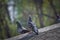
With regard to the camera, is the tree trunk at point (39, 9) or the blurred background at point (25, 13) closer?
the blurred background at point (25, 13)

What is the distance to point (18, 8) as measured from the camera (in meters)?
1.55

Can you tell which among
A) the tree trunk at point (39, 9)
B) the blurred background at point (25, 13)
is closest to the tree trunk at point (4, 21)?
the blurred background at point (25, 13)

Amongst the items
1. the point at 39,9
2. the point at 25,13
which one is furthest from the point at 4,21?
the point at 39,9

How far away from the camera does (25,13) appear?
1.58 meters

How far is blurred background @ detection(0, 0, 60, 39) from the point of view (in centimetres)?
151

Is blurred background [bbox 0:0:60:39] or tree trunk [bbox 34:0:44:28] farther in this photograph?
tree trunk [bbox 34:0:44:28]

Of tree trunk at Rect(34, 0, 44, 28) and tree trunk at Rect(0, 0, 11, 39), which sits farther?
tree trunk at Rect(34, 0, 44, 28)

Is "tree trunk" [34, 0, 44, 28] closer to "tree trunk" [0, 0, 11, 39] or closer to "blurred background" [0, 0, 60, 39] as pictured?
"blurred background" [0, 0, 60, 39]

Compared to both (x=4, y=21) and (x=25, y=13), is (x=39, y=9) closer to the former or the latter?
(x=25, y=13)

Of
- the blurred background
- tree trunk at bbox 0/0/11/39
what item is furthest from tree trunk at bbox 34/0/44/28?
tree trunk at bbox 0/0/11/39

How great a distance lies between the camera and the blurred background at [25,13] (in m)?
1.51

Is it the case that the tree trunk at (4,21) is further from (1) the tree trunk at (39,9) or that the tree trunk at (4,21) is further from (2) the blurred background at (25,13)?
(1) the tree trunk at (39,9)

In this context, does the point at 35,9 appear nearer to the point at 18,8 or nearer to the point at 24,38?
the point at 18,8

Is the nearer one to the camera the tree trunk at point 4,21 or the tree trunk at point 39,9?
the tree trunk at point 4,21
